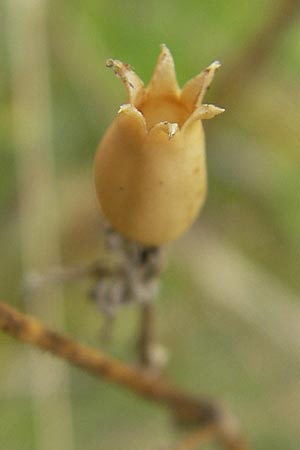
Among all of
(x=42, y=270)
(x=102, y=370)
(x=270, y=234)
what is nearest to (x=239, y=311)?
(x=270, y=234)

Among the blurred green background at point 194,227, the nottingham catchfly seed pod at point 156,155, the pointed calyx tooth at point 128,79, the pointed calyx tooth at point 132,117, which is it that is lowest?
the blurred green background at point 194,227

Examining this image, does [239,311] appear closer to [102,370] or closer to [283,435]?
[283,435]

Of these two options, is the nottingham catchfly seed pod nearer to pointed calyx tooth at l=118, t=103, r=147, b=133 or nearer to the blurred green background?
pointed calyx tooth at l=118, t=103, r=147, b=133

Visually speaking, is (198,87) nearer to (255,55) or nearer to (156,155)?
(156,155)

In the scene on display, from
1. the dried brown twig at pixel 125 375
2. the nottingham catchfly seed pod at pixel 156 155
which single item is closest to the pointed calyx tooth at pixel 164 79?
the nottingham catchfly seed pod at pixel 156 155

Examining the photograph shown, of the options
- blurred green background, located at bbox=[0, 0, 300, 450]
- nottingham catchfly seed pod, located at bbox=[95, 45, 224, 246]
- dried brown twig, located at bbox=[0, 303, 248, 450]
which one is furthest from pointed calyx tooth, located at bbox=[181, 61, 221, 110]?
blurred green background, located at bbox=[0, 0, 300, 450]

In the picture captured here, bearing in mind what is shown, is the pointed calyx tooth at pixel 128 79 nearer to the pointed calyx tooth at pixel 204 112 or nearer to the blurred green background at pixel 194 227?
the pointed calyx tooth at pixel 204 112
